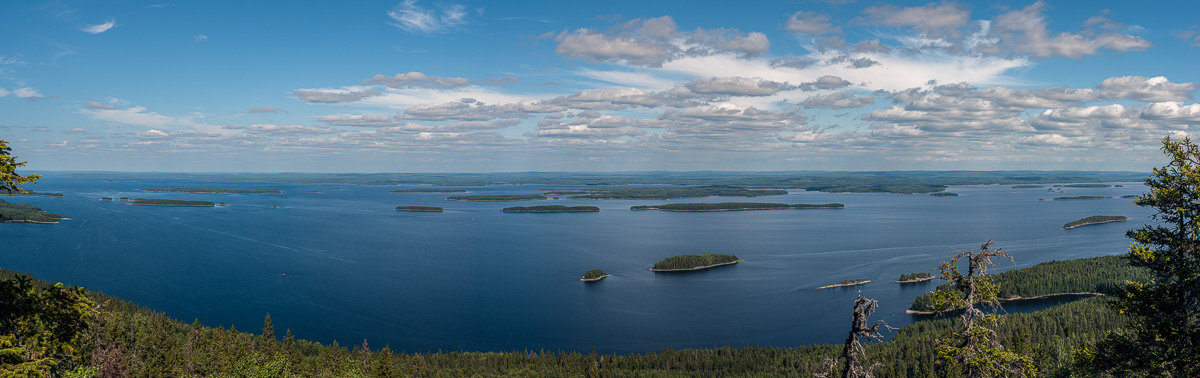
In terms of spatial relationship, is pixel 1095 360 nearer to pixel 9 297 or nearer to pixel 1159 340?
pixel 1159 340

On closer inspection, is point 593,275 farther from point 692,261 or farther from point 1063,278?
point 1063,278

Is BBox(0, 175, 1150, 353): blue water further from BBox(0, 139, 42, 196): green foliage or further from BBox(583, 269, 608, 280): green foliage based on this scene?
BBox(0, 139, 42, 196): green foliage

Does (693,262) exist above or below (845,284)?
above

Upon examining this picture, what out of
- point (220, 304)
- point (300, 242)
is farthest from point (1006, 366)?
point (300, 242)

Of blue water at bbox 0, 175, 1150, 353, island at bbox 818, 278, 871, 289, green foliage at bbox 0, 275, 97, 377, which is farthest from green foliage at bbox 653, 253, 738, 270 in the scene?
green foliage at bbox 0, 275, 97, 377

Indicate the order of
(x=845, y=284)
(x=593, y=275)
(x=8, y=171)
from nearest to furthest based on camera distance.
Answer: (x=8, y=171), (x=845, y=284), (x=593, y=275)

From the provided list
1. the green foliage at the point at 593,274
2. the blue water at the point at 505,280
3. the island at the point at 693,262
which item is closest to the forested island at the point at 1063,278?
the blue water at the point at 505,280

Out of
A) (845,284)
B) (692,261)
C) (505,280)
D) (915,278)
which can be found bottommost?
(845,284)

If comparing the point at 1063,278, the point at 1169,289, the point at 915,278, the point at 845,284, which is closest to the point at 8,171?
the point at 1169,289
